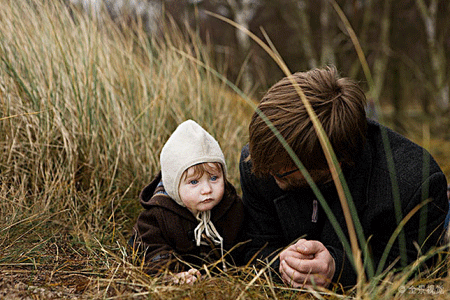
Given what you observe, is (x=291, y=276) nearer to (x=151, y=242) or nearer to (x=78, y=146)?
(x=151, y=242)

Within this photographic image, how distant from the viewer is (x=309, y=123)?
1673 mm

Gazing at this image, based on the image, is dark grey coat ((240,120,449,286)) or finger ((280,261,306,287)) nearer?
finger ((280,261,306,287))

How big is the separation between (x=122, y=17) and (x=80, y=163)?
1370mm

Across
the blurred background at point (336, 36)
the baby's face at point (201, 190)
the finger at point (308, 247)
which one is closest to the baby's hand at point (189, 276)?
the baby's face at point (201, 190)

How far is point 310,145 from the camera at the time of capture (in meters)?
1.67

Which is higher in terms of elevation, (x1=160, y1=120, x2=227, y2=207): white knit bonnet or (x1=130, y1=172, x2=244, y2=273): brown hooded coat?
(x1=160, y1=120, x2=227, y2=207): white knit bonnet

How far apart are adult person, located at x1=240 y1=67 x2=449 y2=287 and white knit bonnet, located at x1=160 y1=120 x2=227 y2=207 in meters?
0.18

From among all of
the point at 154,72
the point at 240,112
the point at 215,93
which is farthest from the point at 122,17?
the point at 240,112

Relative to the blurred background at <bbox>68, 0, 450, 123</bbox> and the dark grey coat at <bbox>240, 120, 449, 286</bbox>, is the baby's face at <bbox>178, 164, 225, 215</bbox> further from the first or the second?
the blurred background at <bbox>68, 0, 450, 123</bbox>

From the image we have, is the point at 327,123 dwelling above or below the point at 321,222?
above

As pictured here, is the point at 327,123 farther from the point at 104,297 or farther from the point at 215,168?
the point at 104,297

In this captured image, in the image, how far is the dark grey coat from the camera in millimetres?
1883

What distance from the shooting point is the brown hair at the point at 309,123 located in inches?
66.1

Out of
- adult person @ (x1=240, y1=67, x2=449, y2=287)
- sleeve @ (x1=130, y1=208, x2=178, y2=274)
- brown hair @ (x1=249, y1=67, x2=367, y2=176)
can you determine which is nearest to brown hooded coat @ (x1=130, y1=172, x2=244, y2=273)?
sleeve @ (x1=130, y1=208, x2=178, y2=274)
